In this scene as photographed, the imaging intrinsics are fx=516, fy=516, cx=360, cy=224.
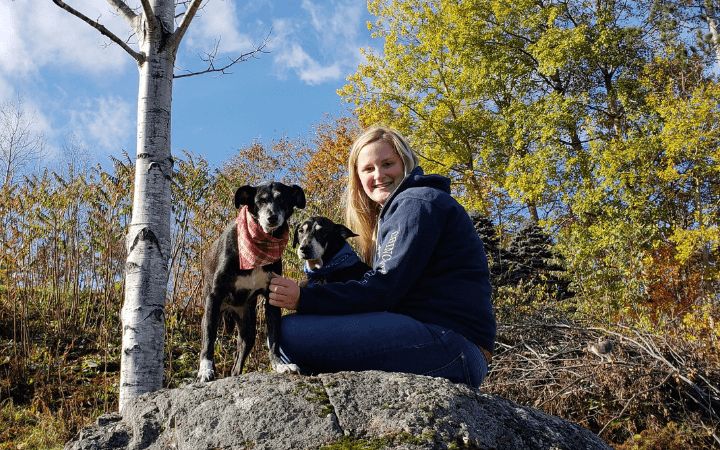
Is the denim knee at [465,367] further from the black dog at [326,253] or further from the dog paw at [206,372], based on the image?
the black dog at [326,253]

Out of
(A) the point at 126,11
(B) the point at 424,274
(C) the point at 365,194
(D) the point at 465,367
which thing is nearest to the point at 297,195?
(C) the point at 365,194

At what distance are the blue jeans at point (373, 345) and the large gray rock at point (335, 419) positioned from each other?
0.30m

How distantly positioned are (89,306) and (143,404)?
254 inches

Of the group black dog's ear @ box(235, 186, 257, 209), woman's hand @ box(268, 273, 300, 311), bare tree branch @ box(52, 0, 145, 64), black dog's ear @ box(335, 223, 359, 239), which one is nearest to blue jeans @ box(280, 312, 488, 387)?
woman's hand @ box(268, 273, 300, 311)

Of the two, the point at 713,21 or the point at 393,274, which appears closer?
the point at 393,274

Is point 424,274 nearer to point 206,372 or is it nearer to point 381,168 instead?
point 381,168

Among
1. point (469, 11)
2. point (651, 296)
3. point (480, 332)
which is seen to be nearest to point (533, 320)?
point (480, 332)

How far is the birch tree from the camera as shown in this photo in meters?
3.78

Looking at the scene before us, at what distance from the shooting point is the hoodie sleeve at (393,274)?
8.50 feet

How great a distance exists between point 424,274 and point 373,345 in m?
0.53

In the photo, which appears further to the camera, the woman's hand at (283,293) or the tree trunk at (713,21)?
the tree trunk at (713,21)

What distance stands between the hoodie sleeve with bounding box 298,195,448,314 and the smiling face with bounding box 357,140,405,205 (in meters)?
0.82

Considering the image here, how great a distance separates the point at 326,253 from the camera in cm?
420

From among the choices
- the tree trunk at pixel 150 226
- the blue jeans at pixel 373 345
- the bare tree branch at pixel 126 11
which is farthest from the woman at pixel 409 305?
the bare tree branch at pixel 126 11
